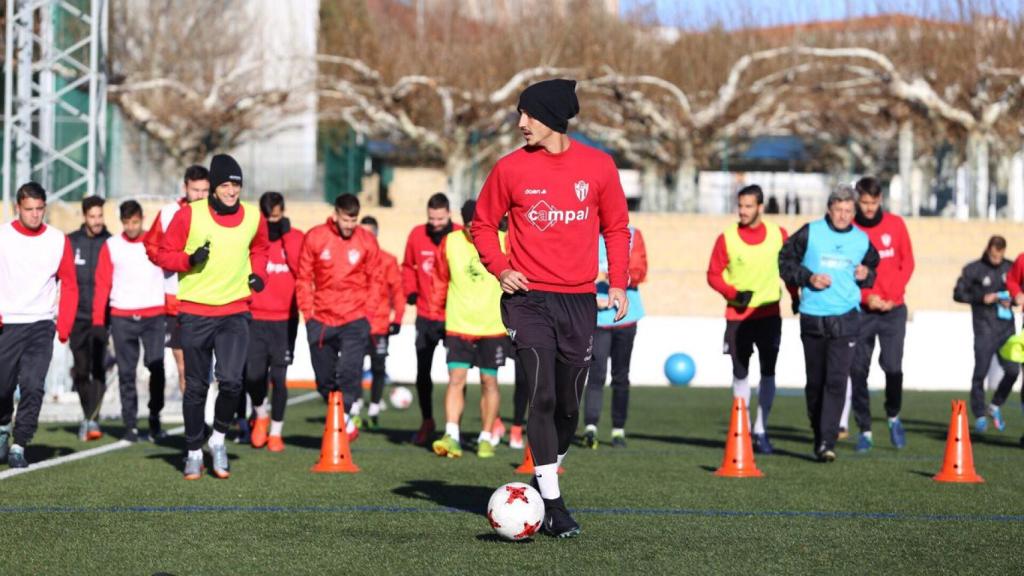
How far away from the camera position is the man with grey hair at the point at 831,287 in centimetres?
1173

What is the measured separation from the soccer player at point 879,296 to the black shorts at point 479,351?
9.07 feet

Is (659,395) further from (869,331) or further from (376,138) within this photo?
(376,138)

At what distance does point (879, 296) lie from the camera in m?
13.1

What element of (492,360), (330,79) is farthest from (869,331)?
(330,79)

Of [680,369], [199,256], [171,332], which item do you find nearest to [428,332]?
[171,332]

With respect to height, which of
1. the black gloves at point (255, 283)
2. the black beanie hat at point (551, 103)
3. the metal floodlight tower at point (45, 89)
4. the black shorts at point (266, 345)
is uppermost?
the metal floodlight tower at point (45, 89)

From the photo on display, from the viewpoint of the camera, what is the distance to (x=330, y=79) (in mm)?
44562

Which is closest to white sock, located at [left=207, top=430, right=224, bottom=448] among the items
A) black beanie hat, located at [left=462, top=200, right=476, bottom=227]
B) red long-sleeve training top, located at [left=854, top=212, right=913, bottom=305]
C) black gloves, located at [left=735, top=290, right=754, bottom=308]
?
black beanie hat, located at [left=462, top=200, right=476, bottom=227]

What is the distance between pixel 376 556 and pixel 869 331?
714cm

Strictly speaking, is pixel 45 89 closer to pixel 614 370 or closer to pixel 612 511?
pixel 614 370

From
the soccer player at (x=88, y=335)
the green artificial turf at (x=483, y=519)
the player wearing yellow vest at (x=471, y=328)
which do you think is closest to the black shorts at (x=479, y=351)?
the player wearing yellow vest at (x=471, y=328)

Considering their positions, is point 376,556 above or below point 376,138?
below

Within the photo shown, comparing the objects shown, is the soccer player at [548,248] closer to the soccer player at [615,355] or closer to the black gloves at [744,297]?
the black gloves at [744,297]

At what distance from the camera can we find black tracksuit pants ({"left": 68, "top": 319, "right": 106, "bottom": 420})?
13664 mm
